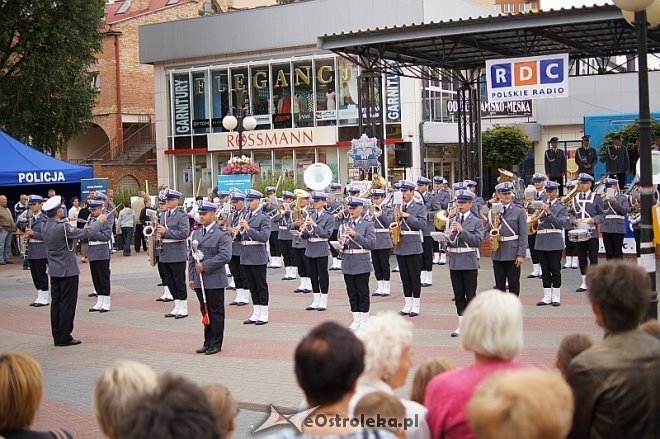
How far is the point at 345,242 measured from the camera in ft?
42.6

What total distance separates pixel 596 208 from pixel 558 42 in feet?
22.9

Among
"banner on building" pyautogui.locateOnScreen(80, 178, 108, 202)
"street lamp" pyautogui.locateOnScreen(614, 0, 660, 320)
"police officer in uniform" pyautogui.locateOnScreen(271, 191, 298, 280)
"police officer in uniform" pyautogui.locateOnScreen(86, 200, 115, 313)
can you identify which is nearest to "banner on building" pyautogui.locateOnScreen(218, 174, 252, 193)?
"banner on building" pyautogui.locateOnScreen(80, 178, 108, 202)

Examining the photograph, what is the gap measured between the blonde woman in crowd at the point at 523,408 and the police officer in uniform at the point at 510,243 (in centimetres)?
1003

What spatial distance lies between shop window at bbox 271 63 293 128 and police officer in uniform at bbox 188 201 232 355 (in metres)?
24.7

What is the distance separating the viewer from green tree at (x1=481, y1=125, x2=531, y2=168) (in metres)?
35.8

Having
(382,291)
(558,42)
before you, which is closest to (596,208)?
(382,291)

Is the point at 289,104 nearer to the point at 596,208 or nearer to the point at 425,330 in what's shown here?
the point at 596,208

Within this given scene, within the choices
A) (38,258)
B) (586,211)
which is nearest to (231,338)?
(38,258)

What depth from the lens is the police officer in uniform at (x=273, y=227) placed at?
19.2 m

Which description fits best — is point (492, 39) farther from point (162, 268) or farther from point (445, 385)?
point (445, 385)

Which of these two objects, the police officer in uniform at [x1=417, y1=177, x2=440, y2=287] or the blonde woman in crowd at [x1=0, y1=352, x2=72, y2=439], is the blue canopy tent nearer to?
the police officer in uniform at [x1=417, y1=177, x2=440, y2=287]

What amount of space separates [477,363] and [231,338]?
908cm

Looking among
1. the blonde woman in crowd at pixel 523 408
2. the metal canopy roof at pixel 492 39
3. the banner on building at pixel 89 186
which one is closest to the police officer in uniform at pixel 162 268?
the metal canopy roof at pixel 492 39

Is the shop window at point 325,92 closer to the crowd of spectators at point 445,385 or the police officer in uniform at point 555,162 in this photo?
the police officer in uniform at point 555,162
